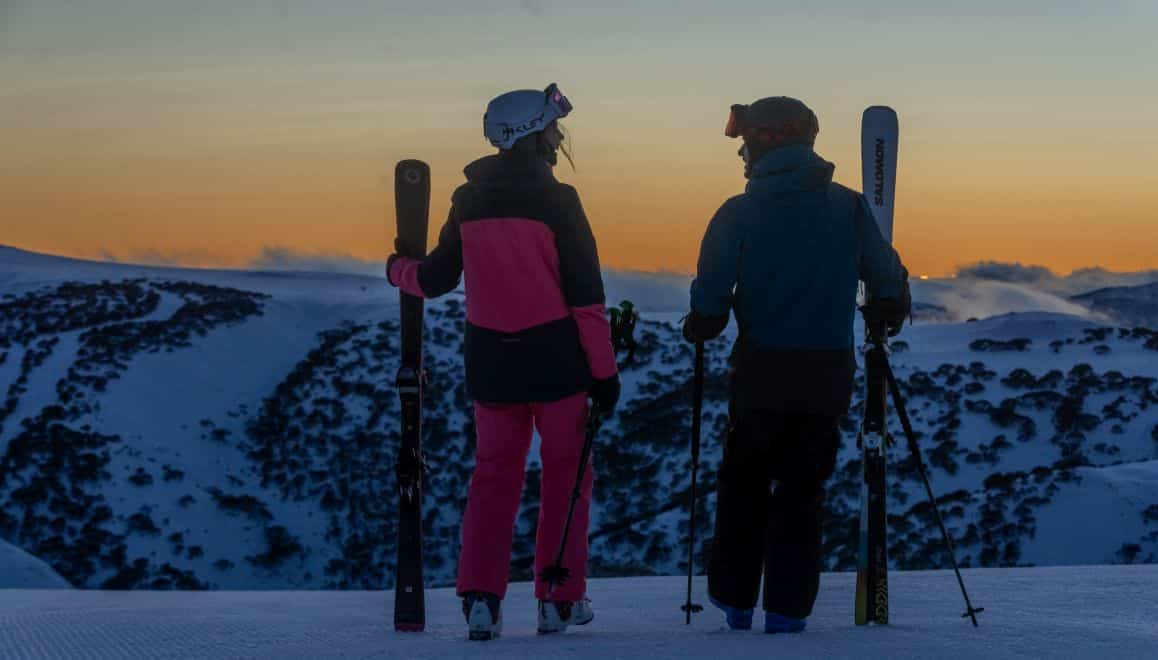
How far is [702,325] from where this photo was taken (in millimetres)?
6160

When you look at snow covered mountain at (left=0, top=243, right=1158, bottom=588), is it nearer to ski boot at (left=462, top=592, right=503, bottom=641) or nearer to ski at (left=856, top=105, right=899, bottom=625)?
ski at (left=856, top=105, right=899, bottom=625)

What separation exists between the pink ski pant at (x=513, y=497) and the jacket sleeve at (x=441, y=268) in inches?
22.4

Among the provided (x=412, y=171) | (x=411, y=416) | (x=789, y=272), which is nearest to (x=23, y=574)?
(x=411, y=416)

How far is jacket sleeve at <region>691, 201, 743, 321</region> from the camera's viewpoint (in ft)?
20.2

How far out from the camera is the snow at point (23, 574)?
12945 mm

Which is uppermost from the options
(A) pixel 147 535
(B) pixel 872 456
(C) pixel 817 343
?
(C) pixel 817 343

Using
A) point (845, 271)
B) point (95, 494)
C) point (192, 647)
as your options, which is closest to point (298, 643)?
point (192, 647)

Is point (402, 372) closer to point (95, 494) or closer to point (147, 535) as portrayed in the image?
point (147, 535)

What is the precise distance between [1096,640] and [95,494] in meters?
21.4

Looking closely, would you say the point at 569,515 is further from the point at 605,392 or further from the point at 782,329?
the point at 782,329

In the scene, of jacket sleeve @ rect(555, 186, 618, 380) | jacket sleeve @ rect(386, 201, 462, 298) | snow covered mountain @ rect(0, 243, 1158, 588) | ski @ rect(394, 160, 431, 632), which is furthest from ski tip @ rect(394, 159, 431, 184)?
snow covered mountain @ rect(0, 243, 1158, 588)

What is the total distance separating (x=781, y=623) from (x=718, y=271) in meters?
1.49

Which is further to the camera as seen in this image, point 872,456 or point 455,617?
point 455,617

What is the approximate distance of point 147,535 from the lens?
76.6ft
